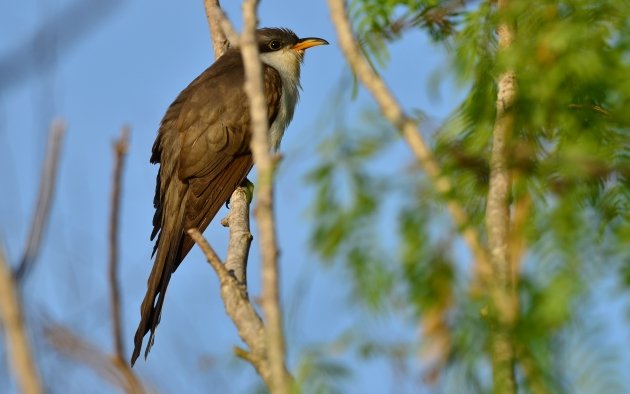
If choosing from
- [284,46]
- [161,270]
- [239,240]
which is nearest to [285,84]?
[284,46]

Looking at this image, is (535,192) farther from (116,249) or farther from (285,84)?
(285,84)

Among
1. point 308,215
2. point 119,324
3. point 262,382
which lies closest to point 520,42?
point 308,215

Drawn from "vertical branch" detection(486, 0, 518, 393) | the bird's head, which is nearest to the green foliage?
"vertical branch" detection(486, 0, 518, 393)

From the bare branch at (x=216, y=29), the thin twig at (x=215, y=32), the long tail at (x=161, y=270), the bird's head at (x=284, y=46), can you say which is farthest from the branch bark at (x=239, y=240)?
the bird's head at (x=284, y=46)

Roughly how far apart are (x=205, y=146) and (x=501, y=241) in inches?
161

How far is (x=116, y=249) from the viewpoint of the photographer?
2.04 metres

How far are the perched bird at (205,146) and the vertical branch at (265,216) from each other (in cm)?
317

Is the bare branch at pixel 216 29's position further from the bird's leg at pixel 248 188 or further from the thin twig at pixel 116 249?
the thin twig at pixel 116 249

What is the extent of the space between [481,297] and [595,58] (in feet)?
2.47

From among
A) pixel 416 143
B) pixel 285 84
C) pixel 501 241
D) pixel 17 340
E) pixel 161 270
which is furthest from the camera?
pixel 285 84

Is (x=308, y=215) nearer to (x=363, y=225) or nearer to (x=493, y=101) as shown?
(x=363, y=225)

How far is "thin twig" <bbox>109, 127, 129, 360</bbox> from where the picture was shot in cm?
194

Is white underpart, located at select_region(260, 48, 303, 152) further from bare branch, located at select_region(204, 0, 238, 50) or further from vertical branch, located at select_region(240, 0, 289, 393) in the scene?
vertical branch, located at select_region(240, 0, 289, 393)

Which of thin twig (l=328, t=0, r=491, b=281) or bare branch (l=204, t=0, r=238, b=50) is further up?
bare branch (l=204, t=0, r=238, b=50)
